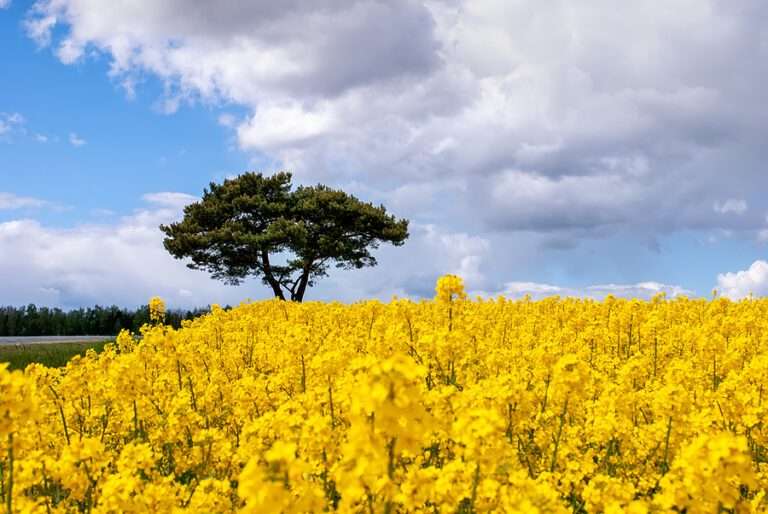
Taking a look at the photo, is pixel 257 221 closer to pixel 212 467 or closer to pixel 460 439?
pixel 212 467

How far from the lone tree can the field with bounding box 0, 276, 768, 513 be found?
92.0ft

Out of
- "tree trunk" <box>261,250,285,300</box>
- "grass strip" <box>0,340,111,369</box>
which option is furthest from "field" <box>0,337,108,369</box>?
"tree trunk" <box>261,250,285,300</box>

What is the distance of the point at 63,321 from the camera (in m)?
39.1

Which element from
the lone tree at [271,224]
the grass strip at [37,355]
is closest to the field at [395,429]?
the grass strip at [37,355]

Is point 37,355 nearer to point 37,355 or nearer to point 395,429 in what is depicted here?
point 37,355

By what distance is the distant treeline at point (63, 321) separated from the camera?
38812 millimetres

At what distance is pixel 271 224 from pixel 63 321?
1386 centimetres

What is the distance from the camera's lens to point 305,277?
42938mm

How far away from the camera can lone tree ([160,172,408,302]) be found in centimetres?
4022

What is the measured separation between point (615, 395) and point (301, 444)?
368 centimetres

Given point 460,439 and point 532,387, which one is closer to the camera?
point 460,439

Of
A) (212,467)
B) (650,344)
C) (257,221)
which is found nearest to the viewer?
(212,467)

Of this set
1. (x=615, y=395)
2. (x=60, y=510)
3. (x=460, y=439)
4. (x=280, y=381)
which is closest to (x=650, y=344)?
(x=615, y=395)

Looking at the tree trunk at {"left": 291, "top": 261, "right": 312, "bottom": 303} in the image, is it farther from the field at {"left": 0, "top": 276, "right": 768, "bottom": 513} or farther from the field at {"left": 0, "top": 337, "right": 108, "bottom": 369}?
the field at {"left": 0, "top": 276, "right": 768, "bottom": 513}
